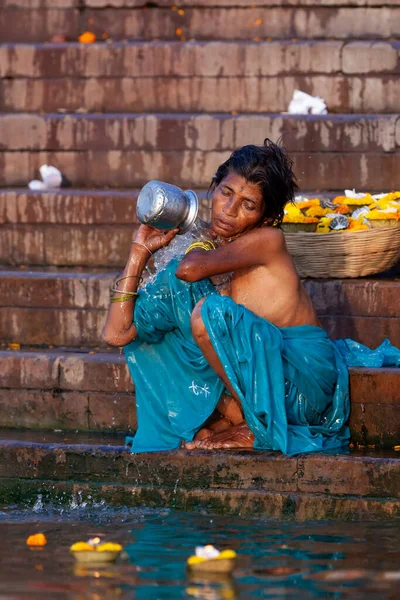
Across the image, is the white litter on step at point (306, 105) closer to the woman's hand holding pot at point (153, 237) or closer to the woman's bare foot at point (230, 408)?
the woman's hand holding pot at point (153, 237)

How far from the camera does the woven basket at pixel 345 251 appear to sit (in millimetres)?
6281

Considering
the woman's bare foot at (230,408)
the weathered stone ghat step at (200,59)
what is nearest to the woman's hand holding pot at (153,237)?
the woman's bare foot at (230,408)

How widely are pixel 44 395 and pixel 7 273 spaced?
119 centimetres

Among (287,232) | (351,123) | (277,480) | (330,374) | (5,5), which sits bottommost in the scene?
(277,480)

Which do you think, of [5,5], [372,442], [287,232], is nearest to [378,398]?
[372,442]

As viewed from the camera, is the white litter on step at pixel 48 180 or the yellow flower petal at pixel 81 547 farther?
the white litter on step at pixel 48 180

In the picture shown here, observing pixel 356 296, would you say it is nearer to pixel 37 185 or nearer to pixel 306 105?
pixel 306 105

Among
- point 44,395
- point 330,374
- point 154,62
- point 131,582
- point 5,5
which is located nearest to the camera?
point 131,582

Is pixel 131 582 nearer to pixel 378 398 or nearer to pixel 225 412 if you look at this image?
pixel 225 412

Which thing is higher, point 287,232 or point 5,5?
point 5,5

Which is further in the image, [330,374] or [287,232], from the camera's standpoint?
[287,232]

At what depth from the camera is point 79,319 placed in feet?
22.7

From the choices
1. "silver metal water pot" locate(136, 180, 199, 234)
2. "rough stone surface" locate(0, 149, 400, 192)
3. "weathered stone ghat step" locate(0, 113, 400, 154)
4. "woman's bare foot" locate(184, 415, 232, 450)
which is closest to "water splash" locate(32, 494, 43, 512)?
"woman's bare foot" locate(184, 415, 232, 450)

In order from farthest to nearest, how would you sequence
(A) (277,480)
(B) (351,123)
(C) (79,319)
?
1. (B) (351,123)
2. (C) (79,319)
3. (A) (277,480)
